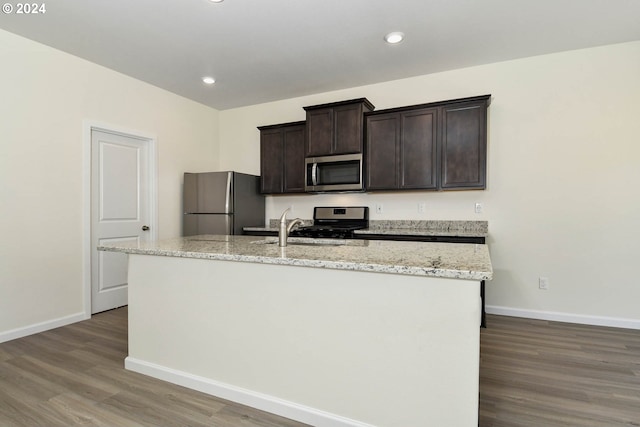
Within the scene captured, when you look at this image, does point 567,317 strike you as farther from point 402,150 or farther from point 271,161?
point 271,161

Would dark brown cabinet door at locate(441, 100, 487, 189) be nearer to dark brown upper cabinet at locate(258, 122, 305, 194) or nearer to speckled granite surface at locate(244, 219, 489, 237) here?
speckled granite surface at locate(244, 219, 489, 237)

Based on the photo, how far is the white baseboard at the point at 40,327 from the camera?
2885 mm

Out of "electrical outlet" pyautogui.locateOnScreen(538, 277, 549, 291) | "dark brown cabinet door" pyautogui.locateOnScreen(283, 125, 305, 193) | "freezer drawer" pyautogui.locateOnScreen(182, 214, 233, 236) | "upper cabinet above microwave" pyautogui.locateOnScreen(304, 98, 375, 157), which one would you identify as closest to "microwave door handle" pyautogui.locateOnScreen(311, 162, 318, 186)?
"upper cabinet above microwave" pyautogui.locateOnScreen(304, 98, 375, 157)

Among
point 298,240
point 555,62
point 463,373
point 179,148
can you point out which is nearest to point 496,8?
point 555,62

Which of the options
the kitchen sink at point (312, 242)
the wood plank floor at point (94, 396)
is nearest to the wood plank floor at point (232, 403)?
the wood plank floor at point (94, 396)

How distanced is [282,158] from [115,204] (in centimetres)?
201

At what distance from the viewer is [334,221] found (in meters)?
4.29

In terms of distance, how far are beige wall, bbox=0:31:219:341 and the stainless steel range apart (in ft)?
7.60

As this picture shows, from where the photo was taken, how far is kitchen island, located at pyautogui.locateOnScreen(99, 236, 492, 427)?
1433 mm

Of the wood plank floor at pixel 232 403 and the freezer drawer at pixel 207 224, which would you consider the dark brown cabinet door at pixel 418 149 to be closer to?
the wood plank floor at pixel 232 403

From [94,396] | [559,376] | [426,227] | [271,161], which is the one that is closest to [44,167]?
[94,396]

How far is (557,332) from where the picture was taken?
120 inches

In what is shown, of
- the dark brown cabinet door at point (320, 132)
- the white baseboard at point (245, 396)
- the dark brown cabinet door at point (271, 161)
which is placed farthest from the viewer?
the dark brown cabinet door at point (271, 161)

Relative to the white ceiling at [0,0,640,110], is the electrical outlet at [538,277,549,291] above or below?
below
